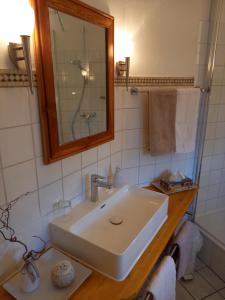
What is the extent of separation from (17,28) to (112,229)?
3.47ft

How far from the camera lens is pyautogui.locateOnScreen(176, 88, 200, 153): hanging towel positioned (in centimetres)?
155

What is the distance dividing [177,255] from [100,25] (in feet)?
4.69

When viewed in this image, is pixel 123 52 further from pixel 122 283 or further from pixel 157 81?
pixel 122 283

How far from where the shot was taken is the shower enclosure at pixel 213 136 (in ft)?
5.46

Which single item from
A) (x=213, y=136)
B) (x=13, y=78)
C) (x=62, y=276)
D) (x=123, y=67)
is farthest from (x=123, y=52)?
(x=62, y=276)

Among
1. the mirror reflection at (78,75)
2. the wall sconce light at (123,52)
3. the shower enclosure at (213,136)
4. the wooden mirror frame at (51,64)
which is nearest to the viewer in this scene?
the wooden mirror frame at (51,64)

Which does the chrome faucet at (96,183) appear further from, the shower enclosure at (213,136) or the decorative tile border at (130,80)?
the shower enclosure at (213,136)

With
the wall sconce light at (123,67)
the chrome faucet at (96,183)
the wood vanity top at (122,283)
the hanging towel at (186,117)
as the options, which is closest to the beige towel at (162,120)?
the hanging towel at (186,117)

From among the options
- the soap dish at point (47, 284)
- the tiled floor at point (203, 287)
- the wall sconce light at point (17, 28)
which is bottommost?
the tiled floor at point (203, 287)

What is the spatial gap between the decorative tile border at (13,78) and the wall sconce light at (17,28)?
3 centimetres

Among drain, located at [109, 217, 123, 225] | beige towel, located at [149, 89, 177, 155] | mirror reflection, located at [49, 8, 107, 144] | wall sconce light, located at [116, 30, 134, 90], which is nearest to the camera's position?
mirror reflection, located at [49, 8, 107, 144]

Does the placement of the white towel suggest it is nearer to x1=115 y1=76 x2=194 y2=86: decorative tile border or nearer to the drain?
the drain

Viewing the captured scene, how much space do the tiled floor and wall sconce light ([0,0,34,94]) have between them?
1.98 metres

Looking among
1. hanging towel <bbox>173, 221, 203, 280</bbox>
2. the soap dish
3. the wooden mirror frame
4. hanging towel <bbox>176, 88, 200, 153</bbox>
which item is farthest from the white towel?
hanging towel <bbox>176, 88, 200, 153</bbox>
